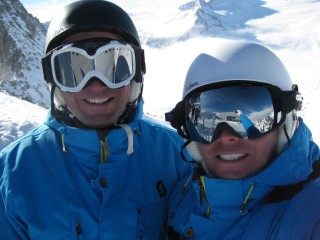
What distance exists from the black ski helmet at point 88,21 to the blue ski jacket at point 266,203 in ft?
4.82

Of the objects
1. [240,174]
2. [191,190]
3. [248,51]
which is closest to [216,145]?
[240,174]

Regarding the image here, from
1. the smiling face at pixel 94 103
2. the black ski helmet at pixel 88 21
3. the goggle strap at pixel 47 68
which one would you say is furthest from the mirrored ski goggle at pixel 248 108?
the goggle strap at pixel 47 68

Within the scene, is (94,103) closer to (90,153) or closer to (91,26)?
(90,153)

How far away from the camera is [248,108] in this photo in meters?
2.59

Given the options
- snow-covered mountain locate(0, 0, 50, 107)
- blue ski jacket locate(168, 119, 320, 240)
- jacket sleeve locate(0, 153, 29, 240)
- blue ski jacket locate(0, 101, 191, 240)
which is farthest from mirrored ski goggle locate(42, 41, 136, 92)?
snow-covered mountain locate(0, 0, 50, 107)

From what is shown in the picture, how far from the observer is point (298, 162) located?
230cm

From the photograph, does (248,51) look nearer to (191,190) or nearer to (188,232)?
(191,190)

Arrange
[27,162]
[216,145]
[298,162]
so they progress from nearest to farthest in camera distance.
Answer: [298,162] < [216,145] < [27,162]

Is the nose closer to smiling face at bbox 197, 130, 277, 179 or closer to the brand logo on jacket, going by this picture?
the brand logo on jacket

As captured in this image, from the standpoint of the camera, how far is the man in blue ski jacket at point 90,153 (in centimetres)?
272

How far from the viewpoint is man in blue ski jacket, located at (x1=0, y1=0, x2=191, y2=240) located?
272 cm

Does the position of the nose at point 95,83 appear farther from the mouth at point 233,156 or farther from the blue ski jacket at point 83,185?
the mouth at point 233,156

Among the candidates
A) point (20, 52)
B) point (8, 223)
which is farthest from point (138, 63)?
point (20, 52)

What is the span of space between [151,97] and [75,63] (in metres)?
186
